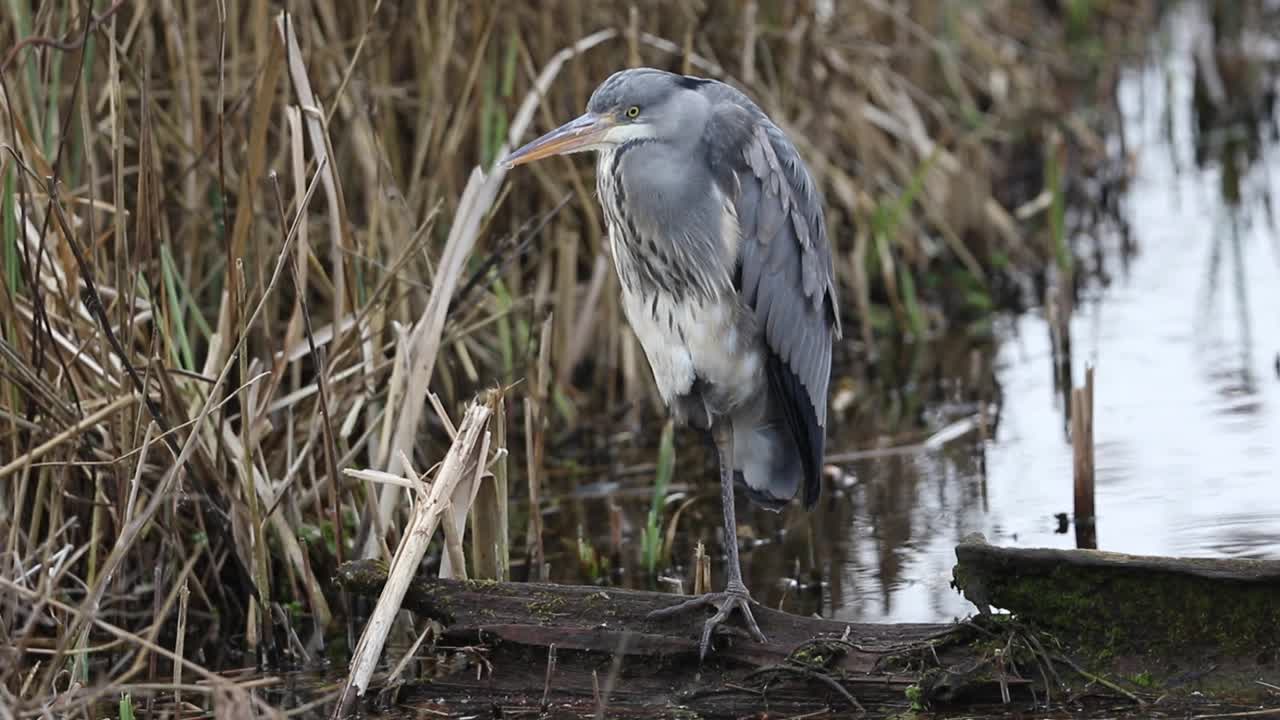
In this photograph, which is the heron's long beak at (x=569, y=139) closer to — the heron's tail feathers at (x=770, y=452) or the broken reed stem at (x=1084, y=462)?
the heron's tail feathers at (x=770, y=452)

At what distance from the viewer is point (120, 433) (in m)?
4.34

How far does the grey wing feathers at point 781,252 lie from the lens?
4.34 m

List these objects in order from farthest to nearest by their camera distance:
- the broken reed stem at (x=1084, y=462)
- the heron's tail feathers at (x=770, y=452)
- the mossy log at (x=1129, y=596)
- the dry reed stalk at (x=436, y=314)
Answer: the broken reed stem at (x=1084, y=462) < the heron's tail feathers at (x=770, y=452) < the dry reed stalk at (x=436, y=314) < the mossy log at (x=1129, y=596)

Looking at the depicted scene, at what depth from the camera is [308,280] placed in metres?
5.82

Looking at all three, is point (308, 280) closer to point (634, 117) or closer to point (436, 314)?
point (436, 314)

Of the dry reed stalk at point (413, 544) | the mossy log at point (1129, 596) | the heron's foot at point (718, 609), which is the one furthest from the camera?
the heron's foot at point (718, 609)

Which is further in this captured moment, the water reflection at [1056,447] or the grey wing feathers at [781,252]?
the water reflection at [1056,447]

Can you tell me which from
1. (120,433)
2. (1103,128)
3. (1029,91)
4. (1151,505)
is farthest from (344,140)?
(1103,128)

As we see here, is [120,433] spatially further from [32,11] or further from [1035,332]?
[1035,332]

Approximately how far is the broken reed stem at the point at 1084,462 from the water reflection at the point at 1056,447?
56mm

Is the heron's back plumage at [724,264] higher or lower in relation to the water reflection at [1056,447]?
higher

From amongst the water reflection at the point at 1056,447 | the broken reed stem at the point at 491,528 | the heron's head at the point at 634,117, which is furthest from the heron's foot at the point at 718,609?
the heron's head at the point at 634,117

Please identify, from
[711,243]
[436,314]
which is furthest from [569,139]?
[436,314]

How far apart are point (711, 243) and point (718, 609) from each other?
2.97 feet
